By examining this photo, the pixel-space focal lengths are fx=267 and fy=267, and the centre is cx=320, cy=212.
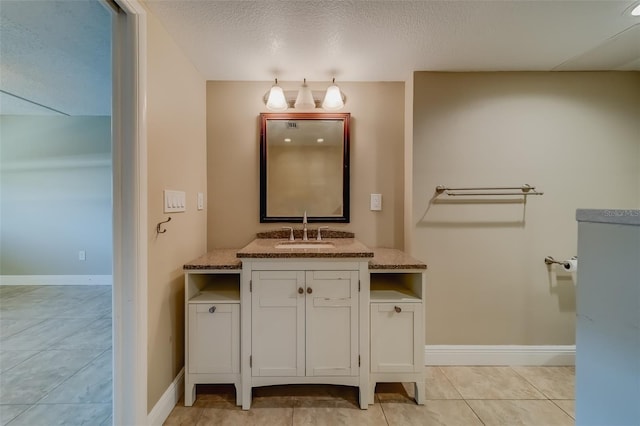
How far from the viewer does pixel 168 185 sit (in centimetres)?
149

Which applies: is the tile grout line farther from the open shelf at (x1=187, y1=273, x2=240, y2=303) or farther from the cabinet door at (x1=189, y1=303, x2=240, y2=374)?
the open shelf at (x1=187, y1=273, x2=240, y2=303)

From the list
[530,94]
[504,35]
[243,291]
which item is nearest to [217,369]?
[243,291]

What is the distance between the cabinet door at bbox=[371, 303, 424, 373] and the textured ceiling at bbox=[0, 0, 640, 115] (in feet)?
5.05

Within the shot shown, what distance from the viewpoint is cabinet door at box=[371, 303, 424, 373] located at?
1.52m

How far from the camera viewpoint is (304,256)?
1.46m

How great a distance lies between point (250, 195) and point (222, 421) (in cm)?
142

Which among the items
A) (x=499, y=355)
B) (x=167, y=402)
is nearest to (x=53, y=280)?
(x=167, y=402)

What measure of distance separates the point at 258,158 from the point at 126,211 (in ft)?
3.51

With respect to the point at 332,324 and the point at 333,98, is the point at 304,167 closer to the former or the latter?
the point at 333,98

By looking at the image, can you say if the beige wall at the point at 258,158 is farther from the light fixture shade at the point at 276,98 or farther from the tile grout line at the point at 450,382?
the tile grout line at the point at 450,382

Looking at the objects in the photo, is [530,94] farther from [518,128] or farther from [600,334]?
[600,334]

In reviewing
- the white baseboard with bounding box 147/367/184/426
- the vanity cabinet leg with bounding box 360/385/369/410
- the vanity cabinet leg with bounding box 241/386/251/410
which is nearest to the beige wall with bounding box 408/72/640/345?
the vanity cabinet leg with bounding box 360/385/369/410

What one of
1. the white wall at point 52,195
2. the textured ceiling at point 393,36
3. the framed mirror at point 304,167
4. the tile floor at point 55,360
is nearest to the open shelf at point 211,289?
the framed mirror at point 304,167

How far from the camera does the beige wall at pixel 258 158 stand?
208 centimetres
